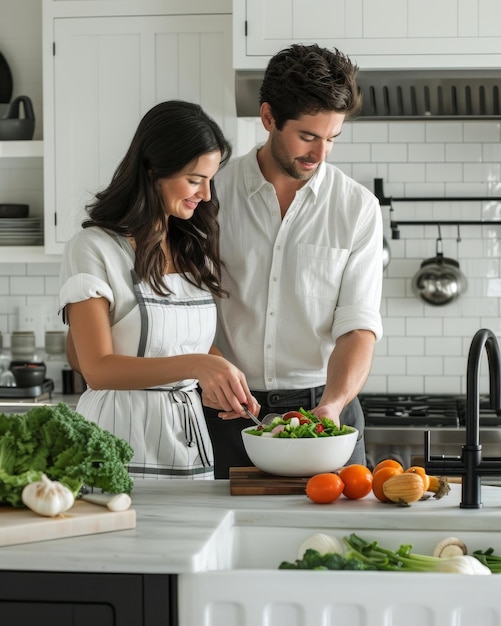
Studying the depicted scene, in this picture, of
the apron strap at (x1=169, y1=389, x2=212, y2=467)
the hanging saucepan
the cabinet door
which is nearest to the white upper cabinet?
the cabinet door

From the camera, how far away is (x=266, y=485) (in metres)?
1.94

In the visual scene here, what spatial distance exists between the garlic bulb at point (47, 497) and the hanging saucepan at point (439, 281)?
2.88m

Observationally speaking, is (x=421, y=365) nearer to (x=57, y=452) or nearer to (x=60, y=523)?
(x=57, y=452)

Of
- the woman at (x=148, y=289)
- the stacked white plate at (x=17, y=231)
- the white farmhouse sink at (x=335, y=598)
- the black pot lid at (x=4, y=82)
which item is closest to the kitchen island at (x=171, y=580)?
the white farmhouse sink at (x=335, y=598)

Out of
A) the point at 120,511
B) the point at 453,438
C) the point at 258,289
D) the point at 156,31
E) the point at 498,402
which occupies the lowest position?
the point at 453,438

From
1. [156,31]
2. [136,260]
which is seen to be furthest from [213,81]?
[136,260]

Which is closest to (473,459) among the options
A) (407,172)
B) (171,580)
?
(171,580)

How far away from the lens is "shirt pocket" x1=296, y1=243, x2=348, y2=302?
2650 millimetres

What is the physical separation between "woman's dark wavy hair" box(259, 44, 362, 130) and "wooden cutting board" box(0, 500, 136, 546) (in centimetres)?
119

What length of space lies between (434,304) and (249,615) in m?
2.93

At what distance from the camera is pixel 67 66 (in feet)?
13.1

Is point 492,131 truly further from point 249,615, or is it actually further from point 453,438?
point 249,615

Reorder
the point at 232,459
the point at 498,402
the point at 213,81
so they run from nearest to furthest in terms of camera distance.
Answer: the point at 498,402
the point at 232,459
the point at 213,81

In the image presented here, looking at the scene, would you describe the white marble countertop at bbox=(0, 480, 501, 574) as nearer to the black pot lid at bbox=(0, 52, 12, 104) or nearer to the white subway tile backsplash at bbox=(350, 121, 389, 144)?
the white subway tile backsplash at bbox=(350, 121, 389, 144)
